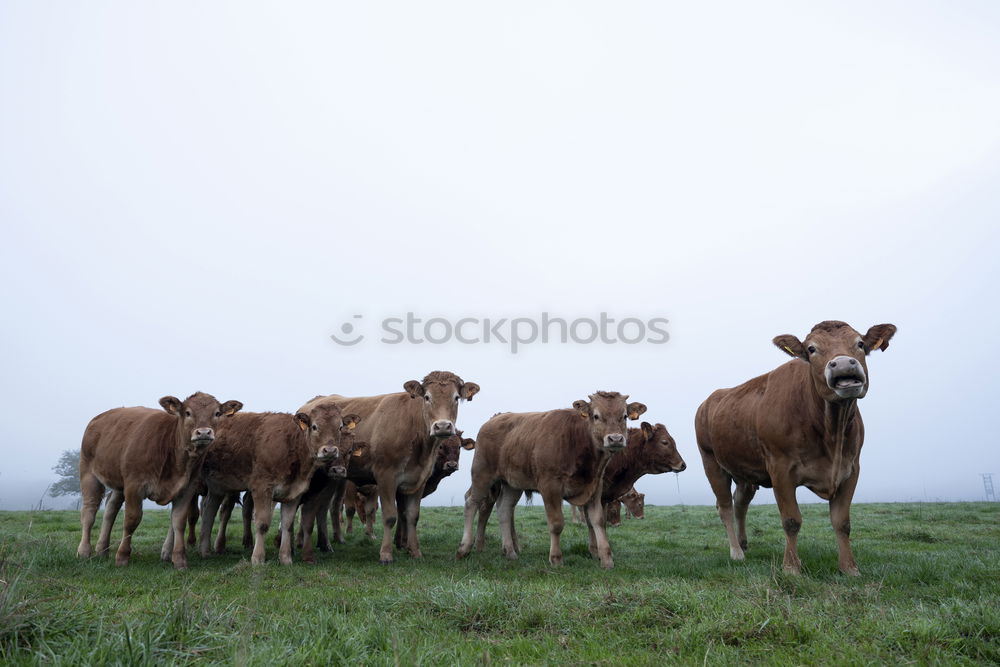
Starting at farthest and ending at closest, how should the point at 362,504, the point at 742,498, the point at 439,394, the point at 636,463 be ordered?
the point at 362,504
the point at 636,463
the point at 439,394
the point at 742,498

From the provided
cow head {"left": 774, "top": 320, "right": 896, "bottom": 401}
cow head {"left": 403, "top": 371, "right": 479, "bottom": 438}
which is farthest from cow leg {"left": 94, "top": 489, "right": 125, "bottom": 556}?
cow head {"left": 774, "top": 320, "right": 896, "bottom": 401}

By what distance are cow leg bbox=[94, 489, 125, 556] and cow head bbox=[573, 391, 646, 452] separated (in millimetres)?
7667

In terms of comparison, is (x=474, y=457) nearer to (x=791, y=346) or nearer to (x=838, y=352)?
(x=791, y=346)

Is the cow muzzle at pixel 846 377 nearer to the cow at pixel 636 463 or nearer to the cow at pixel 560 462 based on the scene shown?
the cow at pixel 560 462

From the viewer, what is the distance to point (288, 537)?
32.5ft

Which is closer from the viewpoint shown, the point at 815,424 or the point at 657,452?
the point at 815,424

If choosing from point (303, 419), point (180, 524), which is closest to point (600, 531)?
point (303, 419)

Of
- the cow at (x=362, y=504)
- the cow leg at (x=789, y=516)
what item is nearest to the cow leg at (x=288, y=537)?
the cow at (x=362, y=504)

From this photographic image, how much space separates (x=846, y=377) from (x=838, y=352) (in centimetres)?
40

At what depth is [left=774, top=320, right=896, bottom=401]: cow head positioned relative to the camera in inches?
286

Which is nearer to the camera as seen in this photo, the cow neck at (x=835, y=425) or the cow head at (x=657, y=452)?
the cow neck at (x=835, y=425)

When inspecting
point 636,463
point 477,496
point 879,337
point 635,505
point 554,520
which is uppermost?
point 879,337

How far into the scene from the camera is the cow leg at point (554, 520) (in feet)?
32.7

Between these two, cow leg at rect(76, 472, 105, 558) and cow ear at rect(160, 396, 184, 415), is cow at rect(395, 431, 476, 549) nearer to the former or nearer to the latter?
cow ear at rect(160, 396, 184, 415)
